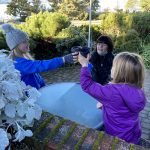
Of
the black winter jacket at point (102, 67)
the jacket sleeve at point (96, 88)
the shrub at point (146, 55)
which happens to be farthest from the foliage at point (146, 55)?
the jacket sleeve at point (96, 88)

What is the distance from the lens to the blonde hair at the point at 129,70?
7.57 feet

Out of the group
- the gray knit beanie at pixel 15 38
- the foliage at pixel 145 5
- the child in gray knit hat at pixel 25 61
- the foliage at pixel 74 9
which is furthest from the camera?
the foliage at pixel 74 9

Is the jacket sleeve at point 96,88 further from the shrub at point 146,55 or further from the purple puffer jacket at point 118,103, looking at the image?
the shrub at point 146,55

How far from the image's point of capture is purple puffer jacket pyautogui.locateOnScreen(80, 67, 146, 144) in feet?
7.33

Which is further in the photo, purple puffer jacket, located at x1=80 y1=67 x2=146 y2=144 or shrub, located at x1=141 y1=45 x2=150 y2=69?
shrub, located at x1=141 y1=45 x2=150 y2=69

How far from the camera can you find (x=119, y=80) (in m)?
2.34

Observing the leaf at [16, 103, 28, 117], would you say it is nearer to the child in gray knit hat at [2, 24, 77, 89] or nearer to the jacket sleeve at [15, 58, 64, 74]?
the child in gray knit hat at [2, 24, 77, 89]

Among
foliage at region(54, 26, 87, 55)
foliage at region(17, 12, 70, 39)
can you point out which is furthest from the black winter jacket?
foliage at region(17, 12, 70, 39)

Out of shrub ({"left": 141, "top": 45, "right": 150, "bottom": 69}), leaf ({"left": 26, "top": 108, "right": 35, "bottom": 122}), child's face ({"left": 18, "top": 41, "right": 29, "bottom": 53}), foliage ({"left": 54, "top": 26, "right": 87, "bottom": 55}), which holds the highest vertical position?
leaf ({"left": 26, "top": 108, "right": 35, "bottom": 122})

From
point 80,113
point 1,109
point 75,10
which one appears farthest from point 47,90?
point 75,10

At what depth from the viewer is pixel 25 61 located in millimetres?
3047

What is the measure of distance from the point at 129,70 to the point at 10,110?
117 centimetres

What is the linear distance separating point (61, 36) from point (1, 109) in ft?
28.7

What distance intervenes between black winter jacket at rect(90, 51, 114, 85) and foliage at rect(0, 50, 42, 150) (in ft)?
11.6
